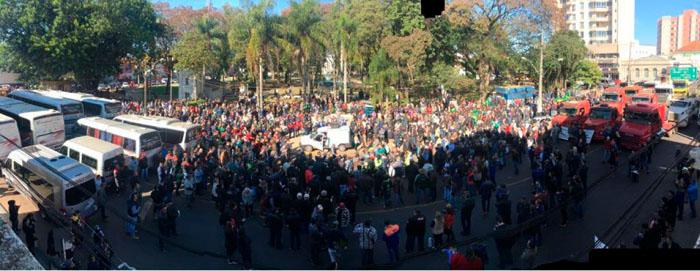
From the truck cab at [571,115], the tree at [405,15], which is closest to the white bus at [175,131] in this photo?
the truck cab at [571,115]

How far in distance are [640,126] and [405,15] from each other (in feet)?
73.4

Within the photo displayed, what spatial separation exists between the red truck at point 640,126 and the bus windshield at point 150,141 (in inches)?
713

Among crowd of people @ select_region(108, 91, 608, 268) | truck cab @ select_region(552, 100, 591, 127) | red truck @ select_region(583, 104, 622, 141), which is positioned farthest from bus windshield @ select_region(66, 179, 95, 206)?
truck cab @ select_region(552, 100, 591, 127)

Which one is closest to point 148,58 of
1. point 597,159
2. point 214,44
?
point 214,44

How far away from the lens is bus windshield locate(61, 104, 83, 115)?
24.4 meters

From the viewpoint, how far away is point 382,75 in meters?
37.3

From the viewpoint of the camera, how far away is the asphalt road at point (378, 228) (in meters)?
10.3

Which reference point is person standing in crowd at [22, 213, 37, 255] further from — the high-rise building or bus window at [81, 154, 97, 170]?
the high-rise building

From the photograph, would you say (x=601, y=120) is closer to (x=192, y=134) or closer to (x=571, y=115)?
(x=571, y=115)

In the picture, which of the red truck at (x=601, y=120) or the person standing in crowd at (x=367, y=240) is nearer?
the person standing in crowd at (x=367, y=240)

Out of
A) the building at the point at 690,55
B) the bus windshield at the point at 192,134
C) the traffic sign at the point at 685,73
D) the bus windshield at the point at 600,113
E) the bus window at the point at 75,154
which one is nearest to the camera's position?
the bus window at the point at 75,154

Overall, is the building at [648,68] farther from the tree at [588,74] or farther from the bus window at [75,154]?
the bus window at [75,154]

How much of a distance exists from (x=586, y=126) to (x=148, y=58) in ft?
138

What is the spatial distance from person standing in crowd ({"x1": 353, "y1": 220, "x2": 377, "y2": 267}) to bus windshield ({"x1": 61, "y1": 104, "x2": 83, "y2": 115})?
20.4 metres
